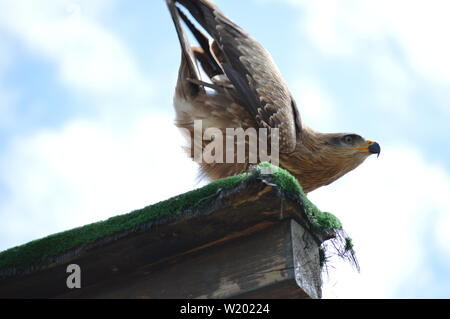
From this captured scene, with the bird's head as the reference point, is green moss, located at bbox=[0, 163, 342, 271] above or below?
below

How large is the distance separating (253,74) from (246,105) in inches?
13.1

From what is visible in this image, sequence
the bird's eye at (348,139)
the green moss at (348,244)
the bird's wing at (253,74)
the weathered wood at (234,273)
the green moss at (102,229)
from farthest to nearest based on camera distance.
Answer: the bird's eye at (348,139), the bird's wing at (253,74), the green moss at (348,244), the green moss at (102,229), the weathered wood at (234,273)

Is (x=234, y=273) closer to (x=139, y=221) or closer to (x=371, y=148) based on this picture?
(x=139, y=221)

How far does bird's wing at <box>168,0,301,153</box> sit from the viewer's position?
610 centimetres

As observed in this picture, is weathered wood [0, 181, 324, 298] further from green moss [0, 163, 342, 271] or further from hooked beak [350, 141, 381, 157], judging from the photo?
hooked beak [350, 141, 381, 157]

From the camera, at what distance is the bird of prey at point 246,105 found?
6172 millimetres

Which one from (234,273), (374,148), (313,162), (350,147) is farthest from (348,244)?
(374,148)

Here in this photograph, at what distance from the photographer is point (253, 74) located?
6.45 m

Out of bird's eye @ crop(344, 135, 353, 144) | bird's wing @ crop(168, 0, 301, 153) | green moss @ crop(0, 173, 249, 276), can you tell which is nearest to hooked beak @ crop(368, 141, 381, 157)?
bird's eye @ crop(344, 135, 353, 144)

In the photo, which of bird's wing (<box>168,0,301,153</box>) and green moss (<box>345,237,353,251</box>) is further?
bird's wing (<box>168,0,301,153</box>)

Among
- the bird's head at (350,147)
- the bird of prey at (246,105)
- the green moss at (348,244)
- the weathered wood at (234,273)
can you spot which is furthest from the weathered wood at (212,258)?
the bird's head at (350,147)

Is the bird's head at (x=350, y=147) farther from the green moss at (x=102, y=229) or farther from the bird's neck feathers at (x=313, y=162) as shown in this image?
the green moss at (x=102, y=229)
